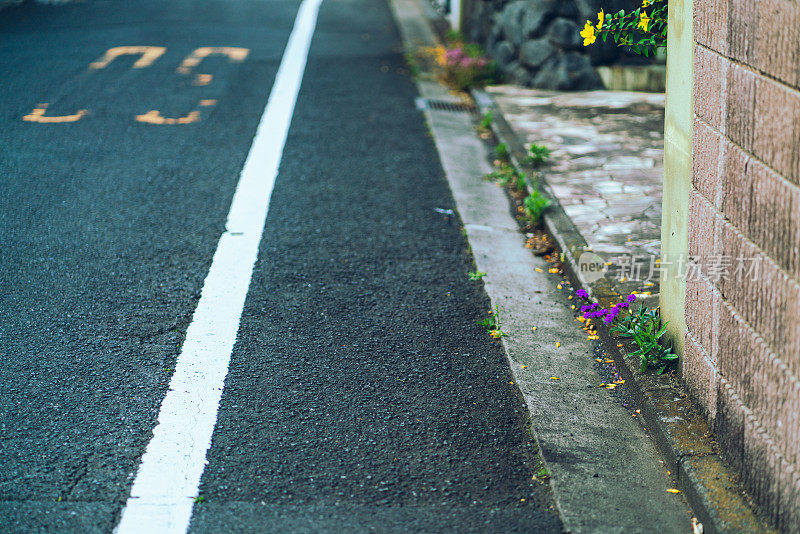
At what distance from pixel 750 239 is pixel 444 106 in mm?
6732

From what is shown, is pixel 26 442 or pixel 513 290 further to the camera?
pixel 513 290

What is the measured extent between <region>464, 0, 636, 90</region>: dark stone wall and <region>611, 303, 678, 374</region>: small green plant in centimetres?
625

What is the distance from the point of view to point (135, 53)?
1105cm

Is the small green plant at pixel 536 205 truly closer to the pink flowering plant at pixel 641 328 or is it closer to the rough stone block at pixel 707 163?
the pink flowering plant at pixel 641 328

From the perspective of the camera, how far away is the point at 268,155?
23.3ft

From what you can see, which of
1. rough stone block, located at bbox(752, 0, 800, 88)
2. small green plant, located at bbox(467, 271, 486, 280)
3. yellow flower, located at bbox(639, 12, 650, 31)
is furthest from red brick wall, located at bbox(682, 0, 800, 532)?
small green plant, located at bbox(467, 271, 486, 280)

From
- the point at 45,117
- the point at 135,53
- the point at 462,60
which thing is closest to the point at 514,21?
the point at 462,60

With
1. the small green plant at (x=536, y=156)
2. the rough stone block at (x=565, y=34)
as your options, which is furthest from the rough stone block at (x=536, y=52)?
the small green plant at (x=536, y=156)

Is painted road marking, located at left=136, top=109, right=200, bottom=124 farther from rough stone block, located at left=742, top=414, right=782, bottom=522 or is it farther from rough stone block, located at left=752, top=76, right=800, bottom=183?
rough stone block, located at left=742, top=414, right=782, bottom=522

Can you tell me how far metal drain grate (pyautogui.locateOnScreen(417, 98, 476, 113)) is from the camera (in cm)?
914

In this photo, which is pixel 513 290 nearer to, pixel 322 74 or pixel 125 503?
pixel 125 503

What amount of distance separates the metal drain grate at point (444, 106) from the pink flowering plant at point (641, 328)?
5.18 metres

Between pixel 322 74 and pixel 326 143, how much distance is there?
3.21 m

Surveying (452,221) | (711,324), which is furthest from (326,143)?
(711,324)
